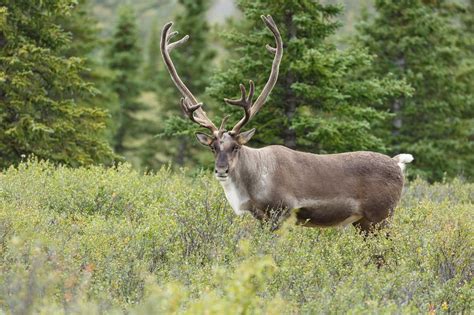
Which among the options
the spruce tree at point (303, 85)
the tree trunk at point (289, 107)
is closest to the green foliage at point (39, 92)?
the spruce tree at point (303, 85)

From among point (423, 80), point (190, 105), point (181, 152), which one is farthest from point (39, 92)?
point (181, 152)

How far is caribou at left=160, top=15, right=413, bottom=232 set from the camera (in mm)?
8508

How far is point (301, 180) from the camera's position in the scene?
28.6 ft

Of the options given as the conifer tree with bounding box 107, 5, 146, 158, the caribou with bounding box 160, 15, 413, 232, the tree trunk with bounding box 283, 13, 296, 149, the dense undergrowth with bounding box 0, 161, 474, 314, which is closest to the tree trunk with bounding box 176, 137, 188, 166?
the conifer tree with bounding box 107, 5, 146, 158

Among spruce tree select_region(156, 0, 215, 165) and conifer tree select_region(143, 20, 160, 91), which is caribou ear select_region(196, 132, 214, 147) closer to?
spruce tree select_region(156, 0, 215, 165)

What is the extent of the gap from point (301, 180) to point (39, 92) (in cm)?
849

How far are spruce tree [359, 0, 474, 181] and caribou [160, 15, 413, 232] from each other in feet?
40.1

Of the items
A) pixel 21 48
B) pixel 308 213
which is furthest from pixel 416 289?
pixel 21 48

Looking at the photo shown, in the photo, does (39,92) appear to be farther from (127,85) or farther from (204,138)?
(127,85)

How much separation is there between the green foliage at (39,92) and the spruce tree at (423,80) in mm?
9498

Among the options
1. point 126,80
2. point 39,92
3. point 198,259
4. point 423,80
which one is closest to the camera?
point 198,259

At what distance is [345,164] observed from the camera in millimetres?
9039

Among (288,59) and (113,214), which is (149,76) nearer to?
(288,59)

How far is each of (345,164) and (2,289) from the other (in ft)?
16.0
